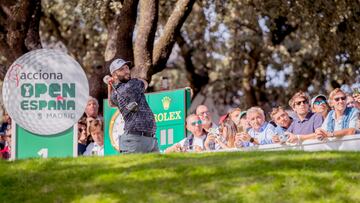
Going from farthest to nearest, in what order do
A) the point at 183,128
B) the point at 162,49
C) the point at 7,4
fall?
the point at 7,4 → the point at 162,49 → the point at 183,128

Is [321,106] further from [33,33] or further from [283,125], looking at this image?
[33,33]

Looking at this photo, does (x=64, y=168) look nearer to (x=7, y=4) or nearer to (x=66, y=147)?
(x=66, y=147)

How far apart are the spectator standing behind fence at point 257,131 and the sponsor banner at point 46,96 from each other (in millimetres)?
2413

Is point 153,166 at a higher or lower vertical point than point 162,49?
lower

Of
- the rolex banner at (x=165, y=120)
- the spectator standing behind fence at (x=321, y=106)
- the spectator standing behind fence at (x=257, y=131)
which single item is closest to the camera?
the spectator standing behind fence at (x=321, y=106)

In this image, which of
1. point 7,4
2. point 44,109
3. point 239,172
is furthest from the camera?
point 7,4

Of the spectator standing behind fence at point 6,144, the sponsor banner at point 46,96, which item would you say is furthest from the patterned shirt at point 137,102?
the spectator standing behind fence at point 6,144

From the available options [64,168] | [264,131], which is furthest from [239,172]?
[264,131]

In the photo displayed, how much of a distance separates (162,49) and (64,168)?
34.5 ft

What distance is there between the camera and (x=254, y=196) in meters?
11.7

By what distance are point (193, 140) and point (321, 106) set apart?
2320mm

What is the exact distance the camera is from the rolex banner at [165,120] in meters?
18.4

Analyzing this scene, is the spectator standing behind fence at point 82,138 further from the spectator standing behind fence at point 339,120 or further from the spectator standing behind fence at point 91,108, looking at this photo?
the spectator standing behind fence at point 339,120

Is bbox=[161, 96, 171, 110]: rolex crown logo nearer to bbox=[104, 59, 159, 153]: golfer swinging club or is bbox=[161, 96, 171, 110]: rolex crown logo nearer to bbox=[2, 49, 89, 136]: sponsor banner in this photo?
bbox=[2, 49, 89, 136]: sponsor banner
